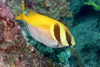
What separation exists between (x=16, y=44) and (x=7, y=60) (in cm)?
48

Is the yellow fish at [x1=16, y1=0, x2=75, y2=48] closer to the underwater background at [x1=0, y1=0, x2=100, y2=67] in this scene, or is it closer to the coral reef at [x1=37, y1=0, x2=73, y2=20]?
the underwater background at [x1=0, y1=0, x2=100, y2=67]

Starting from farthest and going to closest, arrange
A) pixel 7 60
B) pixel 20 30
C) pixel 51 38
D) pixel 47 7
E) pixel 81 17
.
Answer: pixel 81 17
pixel 47 7
pixel 20 30
pixel 7 60
pixel 51 38

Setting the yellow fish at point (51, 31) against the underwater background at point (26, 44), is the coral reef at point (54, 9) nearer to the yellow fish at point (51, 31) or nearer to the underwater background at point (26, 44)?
the underwater background at point (26, 44)

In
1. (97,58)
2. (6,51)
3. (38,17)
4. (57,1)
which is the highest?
(57,1)

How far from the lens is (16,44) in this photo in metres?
2.34

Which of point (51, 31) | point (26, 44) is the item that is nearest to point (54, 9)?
point (26, 44)

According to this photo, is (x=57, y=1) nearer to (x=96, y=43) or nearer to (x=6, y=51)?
(x=6, y=51)

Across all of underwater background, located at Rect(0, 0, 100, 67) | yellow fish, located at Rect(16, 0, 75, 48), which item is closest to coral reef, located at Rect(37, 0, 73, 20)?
underwater background, located at Rect(0, 0, 100, 67)

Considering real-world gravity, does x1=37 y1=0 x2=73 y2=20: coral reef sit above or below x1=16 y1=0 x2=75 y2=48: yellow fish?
above

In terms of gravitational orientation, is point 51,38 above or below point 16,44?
above

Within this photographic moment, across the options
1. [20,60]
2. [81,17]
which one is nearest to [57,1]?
[20,60]

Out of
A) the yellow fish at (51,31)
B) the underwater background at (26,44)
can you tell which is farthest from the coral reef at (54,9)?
the yellow fish at (51,31)

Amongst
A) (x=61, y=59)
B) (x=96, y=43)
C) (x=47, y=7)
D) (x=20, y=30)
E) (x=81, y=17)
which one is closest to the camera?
(x=20, y=30)

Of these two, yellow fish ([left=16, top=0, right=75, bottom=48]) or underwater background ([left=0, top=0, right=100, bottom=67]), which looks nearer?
yellow fish ([left=16, top=0, right=75, bottom=48])
